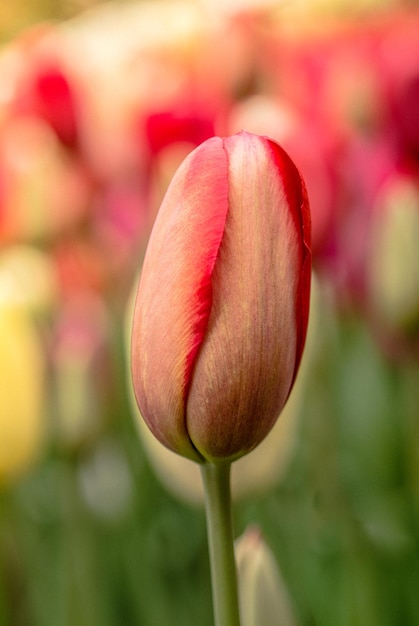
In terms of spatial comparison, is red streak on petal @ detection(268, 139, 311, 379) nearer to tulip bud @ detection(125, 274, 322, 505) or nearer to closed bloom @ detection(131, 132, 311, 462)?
closed bloom @ detection(131, 132, 311, 462)

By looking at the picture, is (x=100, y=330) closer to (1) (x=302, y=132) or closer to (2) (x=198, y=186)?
(1) (x=302, y=132)

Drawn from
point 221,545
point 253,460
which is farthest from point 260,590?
point 253,460

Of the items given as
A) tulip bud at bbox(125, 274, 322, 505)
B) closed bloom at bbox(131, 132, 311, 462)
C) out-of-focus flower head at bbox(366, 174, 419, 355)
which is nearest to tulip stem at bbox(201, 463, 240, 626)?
closed bloom at bbox(131, 132, 311, 462)

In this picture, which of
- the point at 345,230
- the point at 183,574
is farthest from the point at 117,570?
the point at 345,230

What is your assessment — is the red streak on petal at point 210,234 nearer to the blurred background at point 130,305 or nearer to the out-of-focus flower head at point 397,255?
the blurred background at point 130,305

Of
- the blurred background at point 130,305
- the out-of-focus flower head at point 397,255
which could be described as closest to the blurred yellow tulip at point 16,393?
the blurred background at point 130,305

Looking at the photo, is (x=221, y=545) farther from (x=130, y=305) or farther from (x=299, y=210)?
(x=130, y=305)
